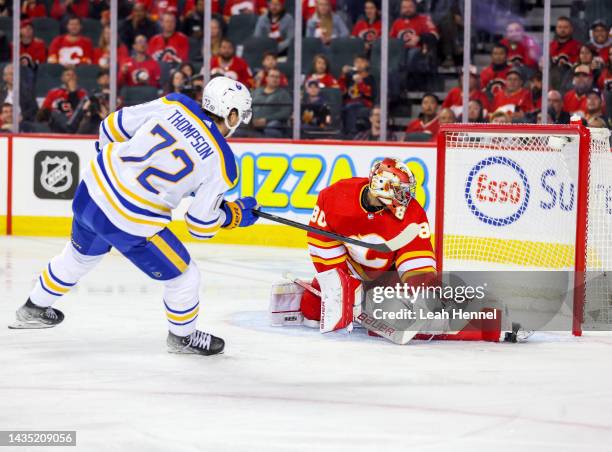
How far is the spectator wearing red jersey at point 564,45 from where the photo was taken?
7.96m

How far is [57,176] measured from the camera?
8750 millimetres

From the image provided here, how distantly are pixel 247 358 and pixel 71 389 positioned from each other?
31.7 inches

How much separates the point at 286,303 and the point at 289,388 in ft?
3.93

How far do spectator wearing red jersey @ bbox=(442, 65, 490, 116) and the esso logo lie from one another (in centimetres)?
237

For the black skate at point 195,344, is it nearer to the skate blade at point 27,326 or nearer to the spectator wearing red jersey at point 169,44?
the skate blade at point 27,326

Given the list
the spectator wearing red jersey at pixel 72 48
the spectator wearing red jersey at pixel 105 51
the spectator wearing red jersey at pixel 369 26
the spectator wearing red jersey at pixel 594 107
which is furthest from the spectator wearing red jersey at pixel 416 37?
the spectator wearing red jersey at pixel 72 48

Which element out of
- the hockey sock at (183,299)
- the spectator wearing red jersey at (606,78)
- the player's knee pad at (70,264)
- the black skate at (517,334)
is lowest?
the black skate at (517,334)

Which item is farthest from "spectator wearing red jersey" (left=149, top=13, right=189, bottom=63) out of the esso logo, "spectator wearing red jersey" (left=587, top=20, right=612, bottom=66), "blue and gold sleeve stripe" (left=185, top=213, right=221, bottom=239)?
"blue and gold sleeve stripe" (left=185, top=213, right=221, bottom=239)

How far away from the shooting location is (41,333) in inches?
194

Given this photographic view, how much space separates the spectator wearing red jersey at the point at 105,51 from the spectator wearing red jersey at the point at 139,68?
5 cm

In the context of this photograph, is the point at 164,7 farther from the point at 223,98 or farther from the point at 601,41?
the point at 223,98

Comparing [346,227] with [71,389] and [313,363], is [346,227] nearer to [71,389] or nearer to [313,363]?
[313,363]

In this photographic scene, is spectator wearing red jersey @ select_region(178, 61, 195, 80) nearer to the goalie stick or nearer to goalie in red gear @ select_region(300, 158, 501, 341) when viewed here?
goalie in red gear @ select_region(300, 158, 501, 341)

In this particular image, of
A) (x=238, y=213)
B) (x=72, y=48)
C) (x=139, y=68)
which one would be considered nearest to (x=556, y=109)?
(x=139, y=68)
